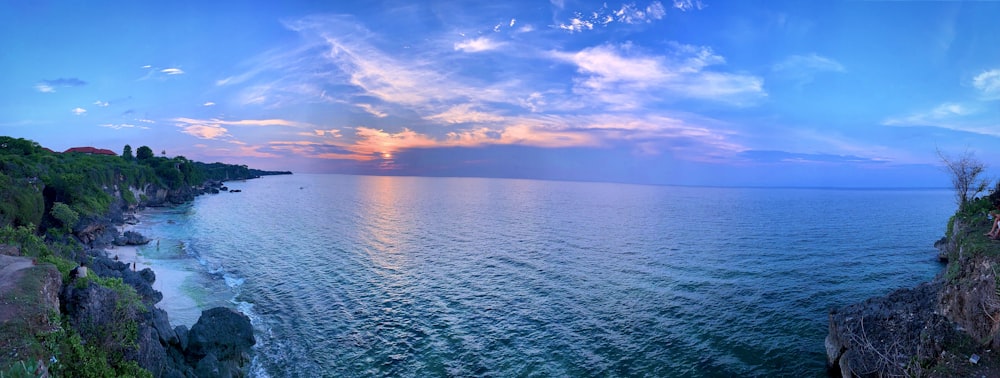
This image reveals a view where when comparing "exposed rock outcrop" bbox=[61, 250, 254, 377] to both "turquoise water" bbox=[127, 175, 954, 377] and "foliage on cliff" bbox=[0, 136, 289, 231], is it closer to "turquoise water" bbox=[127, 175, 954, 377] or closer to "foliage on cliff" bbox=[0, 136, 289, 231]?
"turquoise water" bbox=[127, 175, 954, 377]

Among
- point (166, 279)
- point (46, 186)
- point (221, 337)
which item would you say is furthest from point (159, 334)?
point (46, 186)

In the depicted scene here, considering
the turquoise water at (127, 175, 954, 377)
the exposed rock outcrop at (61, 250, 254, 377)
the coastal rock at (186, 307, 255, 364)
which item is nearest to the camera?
the exposed rock outcrop at (61, 250, 254, 377)

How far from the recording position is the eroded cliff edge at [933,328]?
75.2ft

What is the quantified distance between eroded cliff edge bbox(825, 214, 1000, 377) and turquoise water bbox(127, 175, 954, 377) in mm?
3397

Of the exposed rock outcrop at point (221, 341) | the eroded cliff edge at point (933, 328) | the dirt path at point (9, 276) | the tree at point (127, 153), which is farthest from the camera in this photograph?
the tree at point (127, 153)

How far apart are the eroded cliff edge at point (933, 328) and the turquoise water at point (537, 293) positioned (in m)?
3.40

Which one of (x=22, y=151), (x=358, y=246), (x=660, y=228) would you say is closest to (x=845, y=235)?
(x=660, y=228)

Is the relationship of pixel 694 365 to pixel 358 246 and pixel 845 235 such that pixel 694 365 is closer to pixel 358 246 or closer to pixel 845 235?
pixel 358 246

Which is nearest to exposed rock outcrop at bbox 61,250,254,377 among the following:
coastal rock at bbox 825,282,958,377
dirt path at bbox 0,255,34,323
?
dirt path at bbox 0,255,34,323

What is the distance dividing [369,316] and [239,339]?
10890mm

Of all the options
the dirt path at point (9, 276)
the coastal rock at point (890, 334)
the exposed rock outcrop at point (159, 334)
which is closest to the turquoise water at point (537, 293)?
the exposed rock outcrop at point (159, 334)

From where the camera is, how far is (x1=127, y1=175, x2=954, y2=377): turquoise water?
31531 mm

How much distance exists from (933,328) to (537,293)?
99.6 feet

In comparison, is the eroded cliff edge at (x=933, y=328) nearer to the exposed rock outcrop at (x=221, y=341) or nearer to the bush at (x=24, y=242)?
the exposed rock outcrop at (x=221, y=341)
